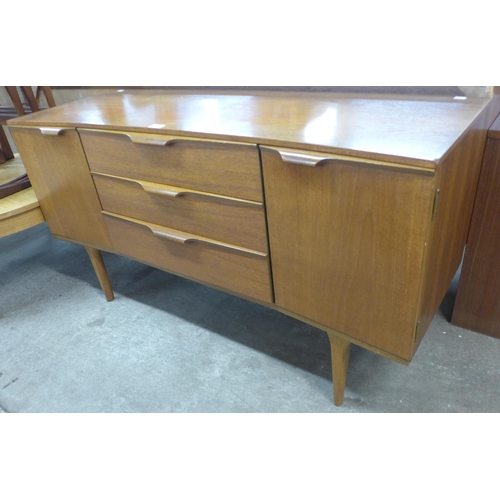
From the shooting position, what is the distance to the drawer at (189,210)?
92 centimetres

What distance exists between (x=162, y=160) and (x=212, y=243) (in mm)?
225

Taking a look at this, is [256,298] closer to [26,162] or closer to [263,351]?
[263,351]

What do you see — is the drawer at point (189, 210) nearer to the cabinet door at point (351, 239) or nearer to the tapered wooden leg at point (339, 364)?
the cabinet door at point (351, 239)

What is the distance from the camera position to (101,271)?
4.96ft

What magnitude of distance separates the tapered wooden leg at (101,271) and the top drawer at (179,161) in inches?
15.8

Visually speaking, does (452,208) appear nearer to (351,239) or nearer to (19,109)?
(351,239)

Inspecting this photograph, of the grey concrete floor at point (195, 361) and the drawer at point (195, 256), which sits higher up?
the drawer at point (195, 256)

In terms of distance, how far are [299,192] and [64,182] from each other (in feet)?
2.68

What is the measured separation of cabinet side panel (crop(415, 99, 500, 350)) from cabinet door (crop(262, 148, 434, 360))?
43 millimetres

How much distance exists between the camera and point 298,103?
40.6 inches

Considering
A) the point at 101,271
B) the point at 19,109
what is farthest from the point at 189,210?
the point at 19,109

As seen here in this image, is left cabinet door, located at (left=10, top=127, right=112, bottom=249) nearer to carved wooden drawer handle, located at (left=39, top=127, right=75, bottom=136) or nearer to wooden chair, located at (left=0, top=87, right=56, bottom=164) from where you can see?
carved wooden drawer handle, located at (left=39, top=127, right=75, bottom=136)

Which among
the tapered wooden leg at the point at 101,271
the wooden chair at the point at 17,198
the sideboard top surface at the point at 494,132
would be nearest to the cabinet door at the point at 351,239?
the sideboard top surface at the point at 494,132

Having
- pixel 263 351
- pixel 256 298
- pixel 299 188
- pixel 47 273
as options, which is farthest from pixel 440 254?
pixel 47 273
